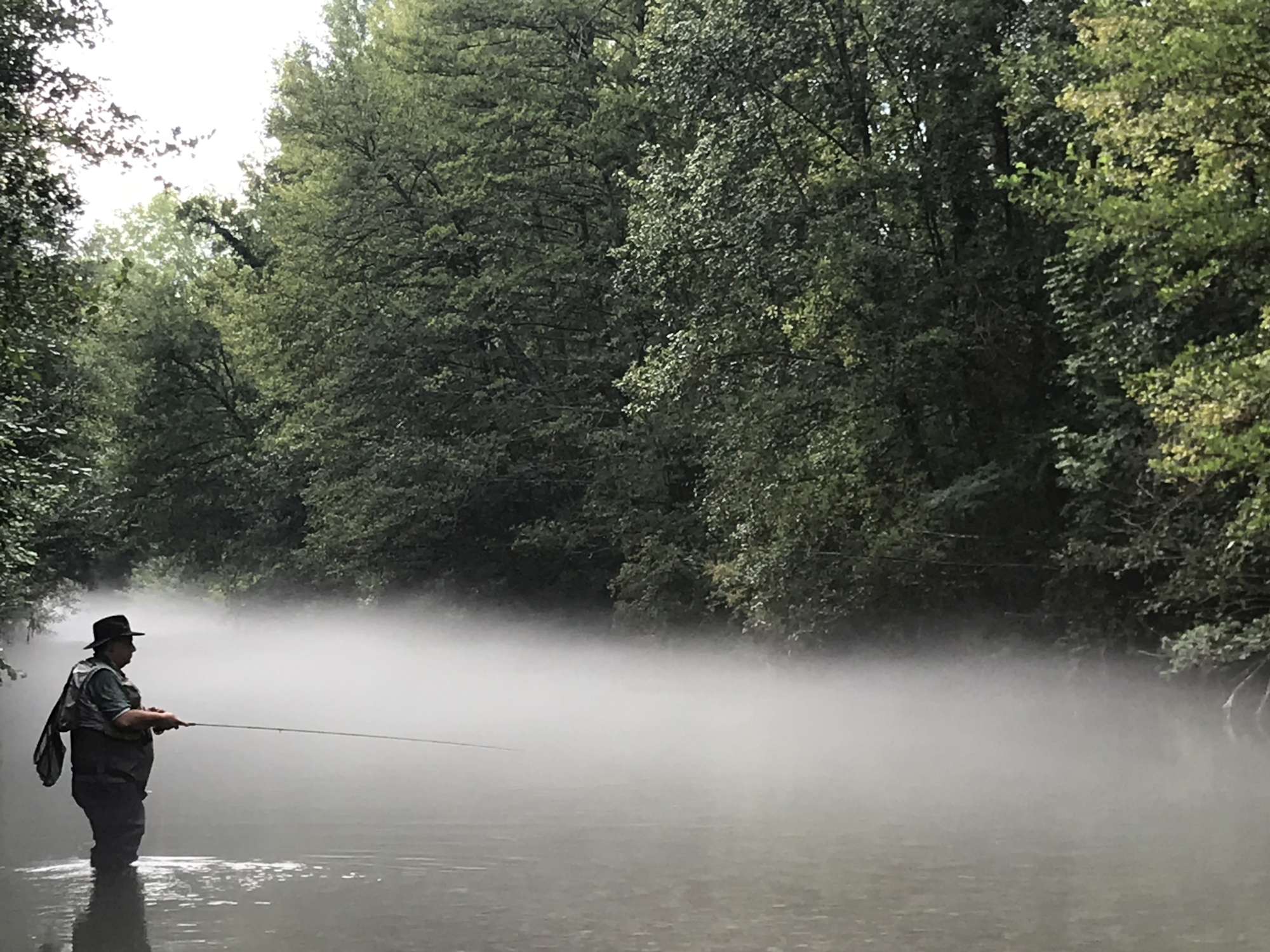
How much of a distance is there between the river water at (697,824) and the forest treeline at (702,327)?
4.91 ft

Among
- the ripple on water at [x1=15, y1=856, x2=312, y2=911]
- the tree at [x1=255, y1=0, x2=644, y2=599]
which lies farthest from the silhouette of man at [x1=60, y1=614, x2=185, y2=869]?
the tree at [x1=255, y1=0, x2=644, y2=599]

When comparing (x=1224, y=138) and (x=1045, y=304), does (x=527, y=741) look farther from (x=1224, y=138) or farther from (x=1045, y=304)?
(x=1224, y=138)

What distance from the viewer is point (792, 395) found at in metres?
28.1

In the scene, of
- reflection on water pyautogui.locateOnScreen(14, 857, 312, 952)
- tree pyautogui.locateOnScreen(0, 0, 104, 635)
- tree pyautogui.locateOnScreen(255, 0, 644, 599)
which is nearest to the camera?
reflection on water pyautogui.locateOnScreen(14, 857, 312, 952)

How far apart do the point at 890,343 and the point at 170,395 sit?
99.4ft

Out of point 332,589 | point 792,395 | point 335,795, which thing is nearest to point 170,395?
→ point 332,589

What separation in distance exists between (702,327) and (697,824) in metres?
14.3

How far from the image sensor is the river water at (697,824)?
10.3m

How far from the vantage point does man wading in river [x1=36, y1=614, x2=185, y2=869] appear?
10469 millimetres

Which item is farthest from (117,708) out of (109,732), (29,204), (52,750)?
(29,204)

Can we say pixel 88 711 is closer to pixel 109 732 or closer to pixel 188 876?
pixel 109 732

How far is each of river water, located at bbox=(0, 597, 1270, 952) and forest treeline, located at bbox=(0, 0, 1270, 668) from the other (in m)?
1.50

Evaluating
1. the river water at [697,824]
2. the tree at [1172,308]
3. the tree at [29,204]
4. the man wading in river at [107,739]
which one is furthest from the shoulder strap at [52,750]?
the tree at [1172,308]

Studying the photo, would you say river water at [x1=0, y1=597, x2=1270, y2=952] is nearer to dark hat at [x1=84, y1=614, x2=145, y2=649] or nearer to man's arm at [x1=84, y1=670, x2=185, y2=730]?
man's arm at [x1=84, y1=670, x2=185, y2=730]
